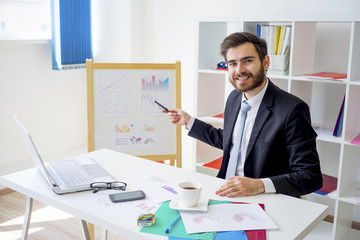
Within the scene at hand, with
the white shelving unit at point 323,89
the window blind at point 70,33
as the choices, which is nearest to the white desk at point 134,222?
the white shelving unit at point 323,89

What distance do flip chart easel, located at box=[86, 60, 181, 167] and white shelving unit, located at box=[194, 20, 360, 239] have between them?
42 centimetres

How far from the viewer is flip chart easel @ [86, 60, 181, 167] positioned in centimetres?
257

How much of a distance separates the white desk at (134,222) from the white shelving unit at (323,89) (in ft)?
3.78

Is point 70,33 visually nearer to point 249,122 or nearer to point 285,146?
point 249,122

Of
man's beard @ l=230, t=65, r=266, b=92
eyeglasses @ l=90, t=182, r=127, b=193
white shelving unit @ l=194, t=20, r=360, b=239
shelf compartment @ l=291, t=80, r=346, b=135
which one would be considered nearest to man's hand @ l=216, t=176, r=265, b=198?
eyeglasses @ l=90, t=182, r=127, b=193

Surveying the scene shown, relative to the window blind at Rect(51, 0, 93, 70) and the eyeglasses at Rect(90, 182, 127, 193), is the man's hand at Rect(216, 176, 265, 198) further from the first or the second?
the window blind at Rect(51, 0, 93, 70)

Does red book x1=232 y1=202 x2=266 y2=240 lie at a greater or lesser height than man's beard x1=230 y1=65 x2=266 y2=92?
lesser

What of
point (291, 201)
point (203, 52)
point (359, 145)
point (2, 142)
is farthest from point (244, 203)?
point (2, 142)

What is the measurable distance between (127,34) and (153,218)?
289cm

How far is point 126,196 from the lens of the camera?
4.83ft

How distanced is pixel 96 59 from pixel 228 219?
2995 millimetres

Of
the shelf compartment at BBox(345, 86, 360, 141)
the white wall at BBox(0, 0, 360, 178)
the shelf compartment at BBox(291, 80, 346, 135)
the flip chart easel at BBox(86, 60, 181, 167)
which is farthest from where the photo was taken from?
the white wall at BBox(0, 0, 360, 178)

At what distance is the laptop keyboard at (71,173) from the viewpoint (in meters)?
1.59

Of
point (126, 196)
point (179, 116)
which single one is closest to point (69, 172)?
point (126, 196)
